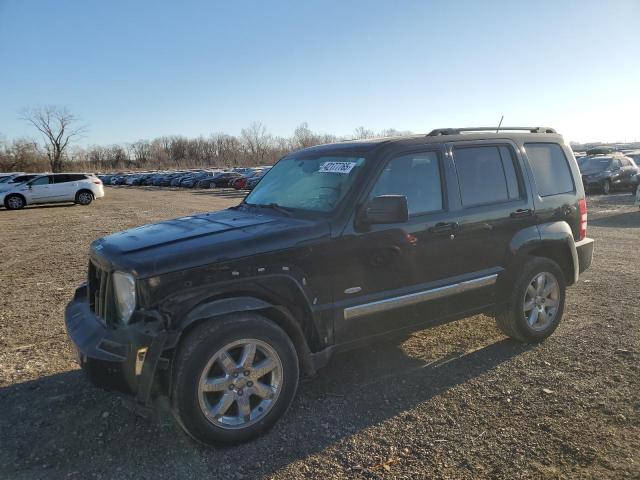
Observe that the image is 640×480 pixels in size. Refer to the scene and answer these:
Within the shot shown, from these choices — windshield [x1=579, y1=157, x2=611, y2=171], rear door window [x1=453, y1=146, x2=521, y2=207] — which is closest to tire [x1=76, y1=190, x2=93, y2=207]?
windshield [x1=579, y1=157, x2=611, y2=171]

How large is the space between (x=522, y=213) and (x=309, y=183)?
1998 mm

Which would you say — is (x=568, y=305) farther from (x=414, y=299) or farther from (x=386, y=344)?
(x=414, y=299)

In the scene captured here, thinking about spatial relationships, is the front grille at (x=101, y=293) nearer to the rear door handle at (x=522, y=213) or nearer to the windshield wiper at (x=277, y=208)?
the windshield wiper at (x=277, y=208)

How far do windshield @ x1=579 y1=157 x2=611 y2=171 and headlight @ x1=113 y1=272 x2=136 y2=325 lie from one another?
22763 mm

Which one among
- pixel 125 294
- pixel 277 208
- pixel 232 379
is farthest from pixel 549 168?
pixel 125 294

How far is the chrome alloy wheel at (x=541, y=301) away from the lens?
187 inches

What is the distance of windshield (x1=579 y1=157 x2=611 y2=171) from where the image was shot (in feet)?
70.7

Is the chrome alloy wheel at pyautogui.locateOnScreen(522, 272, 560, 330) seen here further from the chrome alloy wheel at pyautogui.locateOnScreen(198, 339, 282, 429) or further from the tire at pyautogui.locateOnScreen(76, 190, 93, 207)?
the tire at pyautogui.locateOnScreen(76, 190, 93, 207)

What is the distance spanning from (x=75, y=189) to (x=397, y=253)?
25.6 metres

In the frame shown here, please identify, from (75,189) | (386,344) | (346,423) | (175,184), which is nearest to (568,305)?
(386,344)

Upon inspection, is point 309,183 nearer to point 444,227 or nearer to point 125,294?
point 444,227

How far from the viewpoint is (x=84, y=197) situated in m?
26.1

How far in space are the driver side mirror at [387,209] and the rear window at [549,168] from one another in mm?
1977

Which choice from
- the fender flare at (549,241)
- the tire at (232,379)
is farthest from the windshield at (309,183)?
the fender flare at (549,241)
